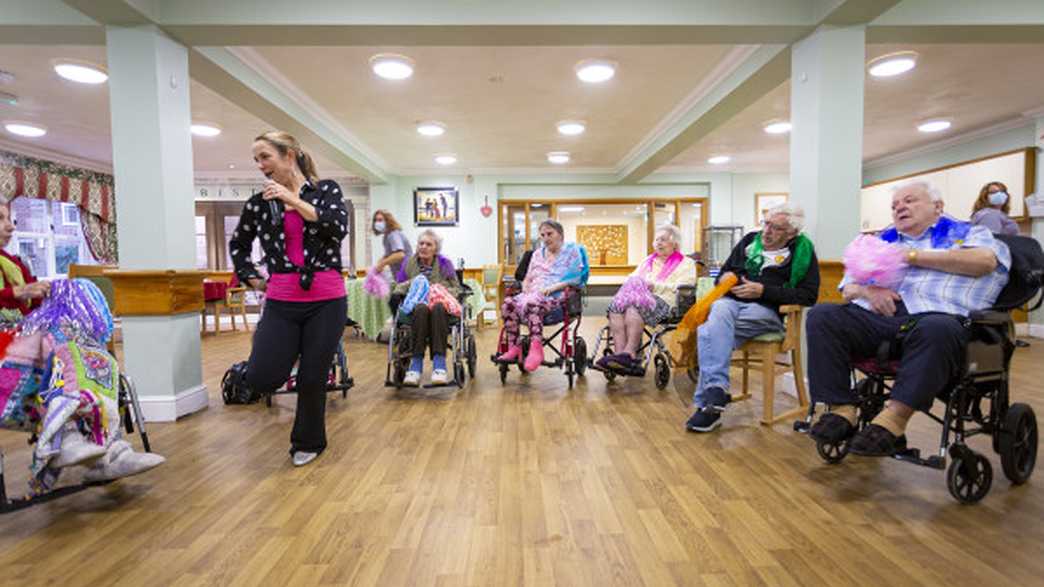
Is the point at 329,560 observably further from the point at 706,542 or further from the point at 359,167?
the point at 359,167

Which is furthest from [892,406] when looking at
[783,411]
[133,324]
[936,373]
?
[133,324]

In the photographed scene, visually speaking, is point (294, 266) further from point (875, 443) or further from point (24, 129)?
point (24, 129)

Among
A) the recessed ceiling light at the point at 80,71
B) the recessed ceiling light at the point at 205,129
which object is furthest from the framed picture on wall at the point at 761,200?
the recessed ceiling light at the point at 80,71

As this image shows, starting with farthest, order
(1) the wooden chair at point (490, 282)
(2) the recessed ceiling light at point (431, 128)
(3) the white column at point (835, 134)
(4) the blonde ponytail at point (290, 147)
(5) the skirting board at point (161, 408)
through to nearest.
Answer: (1) the wooden chair at point (490, 282) < (2) the recessed ceiling light at point (431, 128) < (3) the white column at point (835, 134) < (5) the skirting board at point (161, 408) < (4) the blonde ponytail at point (290, 147)

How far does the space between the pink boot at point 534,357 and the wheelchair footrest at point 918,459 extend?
2.34 m

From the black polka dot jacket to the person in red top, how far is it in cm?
72

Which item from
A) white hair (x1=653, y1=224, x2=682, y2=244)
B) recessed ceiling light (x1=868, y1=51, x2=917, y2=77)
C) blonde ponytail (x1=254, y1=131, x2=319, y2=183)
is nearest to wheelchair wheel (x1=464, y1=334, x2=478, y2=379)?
white hair (x1=653, y1=224, x2=682, y2=244)

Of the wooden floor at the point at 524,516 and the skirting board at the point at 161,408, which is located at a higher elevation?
the skirting board at the point at 161,408

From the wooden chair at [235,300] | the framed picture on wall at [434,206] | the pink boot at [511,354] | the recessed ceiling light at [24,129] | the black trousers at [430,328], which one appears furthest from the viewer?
the framed picture on wall at [434,206]

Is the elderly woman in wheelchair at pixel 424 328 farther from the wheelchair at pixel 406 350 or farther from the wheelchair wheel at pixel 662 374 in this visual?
the wheelchair wheel at pixel 662 374

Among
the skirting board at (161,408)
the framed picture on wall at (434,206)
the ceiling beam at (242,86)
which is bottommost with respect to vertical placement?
the skirting board at (161,408)

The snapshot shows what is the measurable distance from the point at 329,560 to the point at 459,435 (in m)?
1.28

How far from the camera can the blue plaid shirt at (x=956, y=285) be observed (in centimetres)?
201

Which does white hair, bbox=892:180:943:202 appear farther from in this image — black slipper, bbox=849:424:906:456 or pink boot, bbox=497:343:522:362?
pink boot, bbox=497:343:522:362
